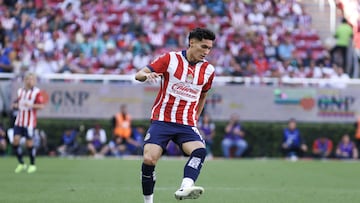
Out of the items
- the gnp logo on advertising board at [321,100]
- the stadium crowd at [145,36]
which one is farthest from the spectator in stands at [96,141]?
the gnp logo on advertising board at [321,100]

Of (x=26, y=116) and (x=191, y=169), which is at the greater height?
(x=191, y=169)

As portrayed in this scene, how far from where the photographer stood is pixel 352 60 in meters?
31.2

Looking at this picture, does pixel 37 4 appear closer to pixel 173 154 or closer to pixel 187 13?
pixel 187 13

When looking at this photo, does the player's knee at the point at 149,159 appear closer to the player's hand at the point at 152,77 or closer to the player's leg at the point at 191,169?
the player's leg at the point at 191,169

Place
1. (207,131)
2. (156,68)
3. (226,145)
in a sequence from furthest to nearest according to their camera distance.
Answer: (226,145), (207,131), (156,68)

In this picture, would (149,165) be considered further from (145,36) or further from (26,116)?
(145,36)

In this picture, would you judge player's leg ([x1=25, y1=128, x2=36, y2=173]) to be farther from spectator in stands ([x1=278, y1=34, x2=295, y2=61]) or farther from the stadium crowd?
spectator in stands ([x1=278, y1=34, x2=295, y2=61])

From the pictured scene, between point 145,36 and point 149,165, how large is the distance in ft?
67.7

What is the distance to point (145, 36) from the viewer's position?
1194 inches

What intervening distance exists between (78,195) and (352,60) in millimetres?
20336

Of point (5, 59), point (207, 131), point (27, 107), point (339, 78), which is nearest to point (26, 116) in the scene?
point (27, 107)

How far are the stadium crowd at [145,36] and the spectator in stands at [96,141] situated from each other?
2.48 m

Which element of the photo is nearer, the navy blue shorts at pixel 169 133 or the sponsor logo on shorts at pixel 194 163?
the sponsor logo on shorts at pixel 194 163

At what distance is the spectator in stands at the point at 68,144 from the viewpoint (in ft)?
88.3
